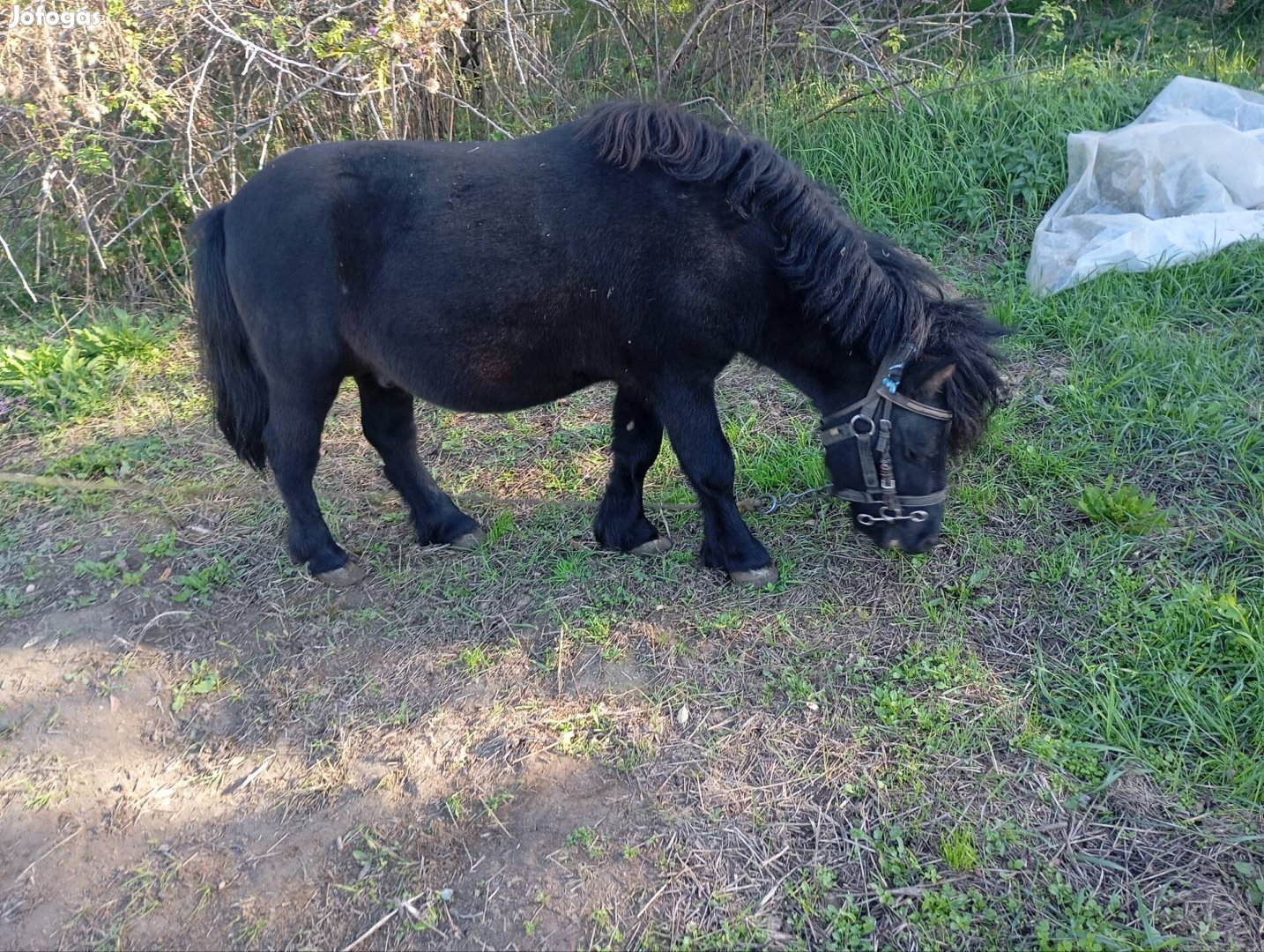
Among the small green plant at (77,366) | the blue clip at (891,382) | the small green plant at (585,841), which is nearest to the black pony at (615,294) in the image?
the blue clip at (891,382)

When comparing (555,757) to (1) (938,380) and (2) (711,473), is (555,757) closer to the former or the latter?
(2) (711,473)

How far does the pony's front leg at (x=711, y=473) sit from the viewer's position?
10.4ft

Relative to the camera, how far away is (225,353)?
11.2ft

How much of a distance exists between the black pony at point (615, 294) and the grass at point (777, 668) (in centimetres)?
52

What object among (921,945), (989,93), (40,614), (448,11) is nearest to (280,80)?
(448,11)

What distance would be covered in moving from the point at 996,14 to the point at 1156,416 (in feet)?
11.9

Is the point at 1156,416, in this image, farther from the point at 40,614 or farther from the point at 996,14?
the point at 40,614

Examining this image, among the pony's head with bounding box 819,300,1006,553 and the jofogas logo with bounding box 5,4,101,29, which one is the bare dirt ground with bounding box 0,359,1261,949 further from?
the jofogas logo with bounding box 5,4,101,29

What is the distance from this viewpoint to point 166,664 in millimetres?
3205

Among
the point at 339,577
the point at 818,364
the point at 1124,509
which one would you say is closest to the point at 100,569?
the point at 339,577

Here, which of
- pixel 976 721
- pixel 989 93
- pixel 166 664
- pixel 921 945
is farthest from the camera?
pixel 989 93

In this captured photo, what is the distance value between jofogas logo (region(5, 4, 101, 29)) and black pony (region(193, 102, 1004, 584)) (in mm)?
2147

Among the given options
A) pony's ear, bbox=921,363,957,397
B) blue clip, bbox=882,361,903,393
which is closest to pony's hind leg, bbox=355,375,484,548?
blue clip, bbox=882,361,903,393

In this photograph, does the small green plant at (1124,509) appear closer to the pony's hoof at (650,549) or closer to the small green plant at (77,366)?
the pony's hoof at (650,549)
